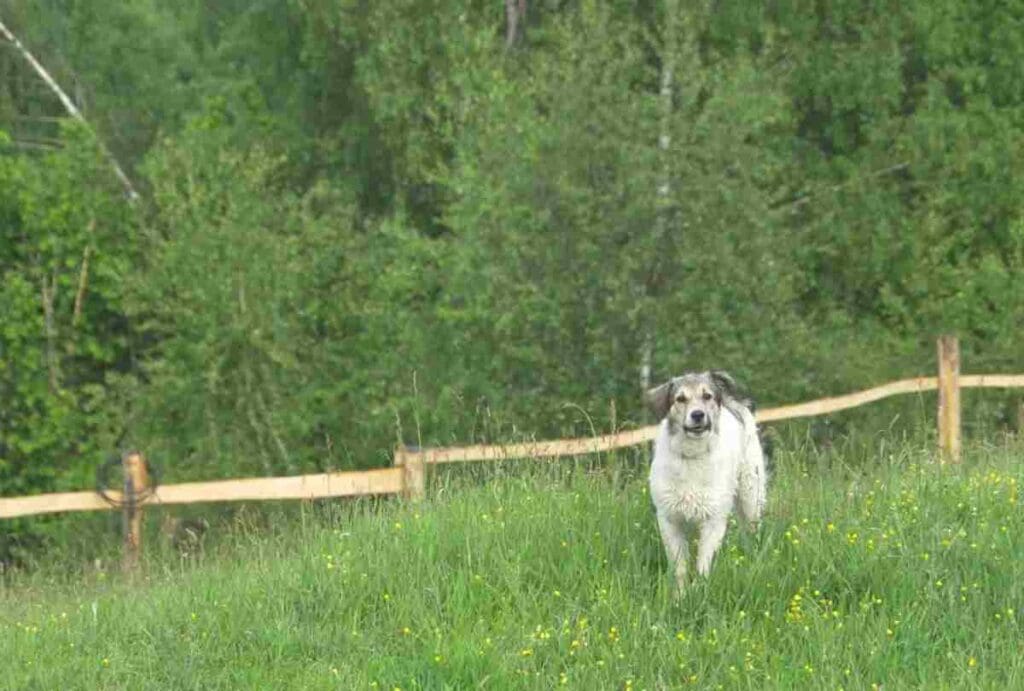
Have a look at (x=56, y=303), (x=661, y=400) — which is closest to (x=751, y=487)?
(x=661, y=400)

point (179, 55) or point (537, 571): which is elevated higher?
Result: point (179, 55)

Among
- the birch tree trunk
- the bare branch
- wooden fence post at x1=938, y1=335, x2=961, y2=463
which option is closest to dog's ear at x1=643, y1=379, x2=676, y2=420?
wooden fence post at x1=938, y1=335, x2=961, y2=463

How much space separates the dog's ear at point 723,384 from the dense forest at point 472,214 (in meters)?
8.25

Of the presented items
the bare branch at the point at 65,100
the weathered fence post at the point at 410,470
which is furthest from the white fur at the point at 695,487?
the bare branch at the point at 65,100

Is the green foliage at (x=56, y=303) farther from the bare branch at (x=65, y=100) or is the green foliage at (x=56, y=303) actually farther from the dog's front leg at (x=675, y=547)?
the dog's front leg at (x=675, y=547)

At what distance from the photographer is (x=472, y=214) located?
22641 mm

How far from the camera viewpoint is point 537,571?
8.91 meters

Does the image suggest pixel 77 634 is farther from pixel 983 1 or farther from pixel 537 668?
pixel 983 1

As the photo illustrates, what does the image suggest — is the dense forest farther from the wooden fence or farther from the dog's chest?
the dog's chest

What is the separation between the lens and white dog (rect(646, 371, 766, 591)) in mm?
8953

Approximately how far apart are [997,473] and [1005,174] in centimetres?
1591

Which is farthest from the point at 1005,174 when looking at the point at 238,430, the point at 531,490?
the point at 531,490

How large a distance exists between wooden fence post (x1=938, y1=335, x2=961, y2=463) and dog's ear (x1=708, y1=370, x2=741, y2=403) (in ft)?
17.7

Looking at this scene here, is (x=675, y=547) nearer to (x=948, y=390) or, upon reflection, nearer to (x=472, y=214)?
(x=948, y=390)
